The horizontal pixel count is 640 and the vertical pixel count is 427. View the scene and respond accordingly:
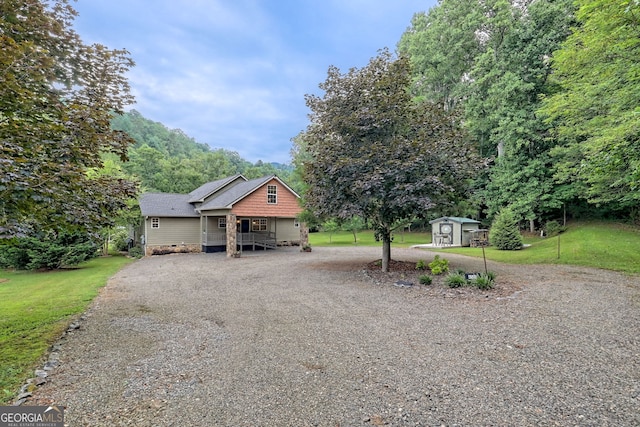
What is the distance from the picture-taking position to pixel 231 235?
18047 millimetres

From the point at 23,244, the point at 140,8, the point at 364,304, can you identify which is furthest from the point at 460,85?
the point at 23,244

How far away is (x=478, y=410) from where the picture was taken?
10.1 feet

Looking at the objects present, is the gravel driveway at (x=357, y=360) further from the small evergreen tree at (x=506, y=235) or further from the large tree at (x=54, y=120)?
the small evergreen tree at (x=506, y=235)

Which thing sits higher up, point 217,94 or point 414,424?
point 217,94

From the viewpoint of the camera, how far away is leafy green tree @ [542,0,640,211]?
23.4 ft

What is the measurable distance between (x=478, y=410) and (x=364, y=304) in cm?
425

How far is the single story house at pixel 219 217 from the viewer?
62.6 ft

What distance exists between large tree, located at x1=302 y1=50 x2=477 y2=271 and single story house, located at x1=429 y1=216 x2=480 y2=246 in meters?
12.5

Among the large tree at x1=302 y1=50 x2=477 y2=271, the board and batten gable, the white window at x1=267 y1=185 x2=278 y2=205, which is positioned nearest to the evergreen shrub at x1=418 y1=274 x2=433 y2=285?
the large tree at x1=302 y1=50 x2=477 y2=271

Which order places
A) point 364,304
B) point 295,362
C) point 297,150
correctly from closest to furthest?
point 295,362 < point 364,304 < point 297,150

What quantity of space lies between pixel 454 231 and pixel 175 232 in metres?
19.3

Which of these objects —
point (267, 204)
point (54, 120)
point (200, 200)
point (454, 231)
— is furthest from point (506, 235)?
point (54, 120)

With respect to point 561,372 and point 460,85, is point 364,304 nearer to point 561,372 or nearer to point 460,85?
point 561,372

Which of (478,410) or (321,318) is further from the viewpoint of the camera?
(321,318)
